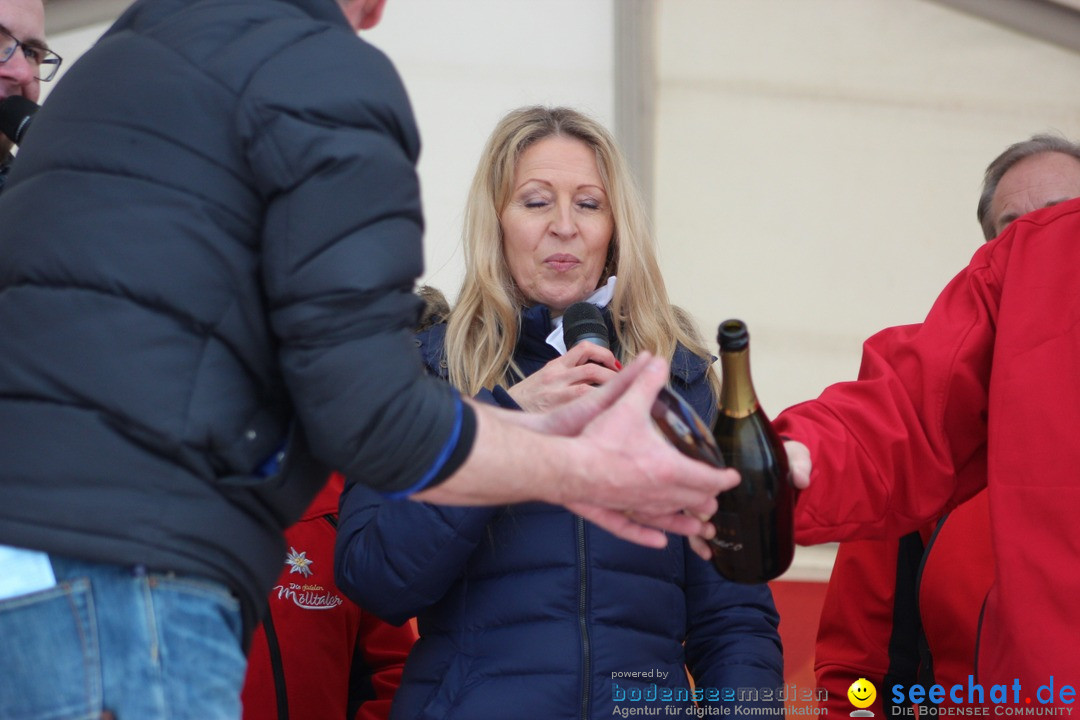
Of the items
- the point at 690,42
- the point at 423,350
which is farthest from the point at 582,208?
the point at 690,42

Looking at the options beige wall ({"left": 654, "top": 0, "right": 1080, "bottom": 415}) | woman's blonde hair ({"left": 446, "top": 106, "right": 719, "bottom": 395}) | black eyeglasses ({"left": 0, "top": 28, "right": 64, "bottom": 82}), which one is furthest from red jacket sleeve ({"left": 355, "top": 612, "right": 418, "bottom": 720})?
beige wall ({"left": 654, "top": 0, "right": 1080, "bottom": 415})

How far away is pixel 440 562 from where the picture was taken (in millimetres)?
1772

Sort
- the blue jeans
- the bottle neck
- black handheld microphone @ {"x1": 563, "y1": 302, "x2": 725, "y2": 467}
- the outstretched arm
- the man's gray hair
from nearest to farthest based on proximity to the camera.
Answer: the blue jeans < the outstretched arm < black handheld microphone @ {"x1": 563, "y1": 302, "x2": 725, "y2": 467} < the bottle neck < the man's gray hair

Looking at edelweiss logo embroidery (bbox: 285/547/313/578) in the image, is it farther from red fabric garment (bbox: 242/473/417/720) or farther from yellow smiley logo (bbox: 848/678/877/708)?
yellow smiley logo (bbox: 848/678/877/708)

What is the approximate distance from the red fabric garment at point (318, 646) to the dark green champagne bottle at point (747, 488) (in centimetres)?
87

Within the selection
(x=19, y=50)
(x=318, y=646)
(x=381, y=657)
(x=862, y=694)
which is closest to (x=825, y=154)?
(x=862, y=694)

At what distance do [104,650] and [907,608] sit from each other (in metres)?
1.64

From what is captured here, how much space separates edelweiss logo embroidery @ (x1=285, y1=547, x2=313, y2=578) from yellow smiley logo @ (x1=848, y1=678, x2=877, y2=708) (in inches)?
41.8

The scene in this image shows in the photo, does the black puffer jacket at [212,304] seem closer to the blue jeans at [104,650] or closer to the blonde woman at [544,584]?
the blue jeans at [104,650]

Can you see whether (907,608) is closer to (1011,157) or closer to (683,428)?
(683,428)

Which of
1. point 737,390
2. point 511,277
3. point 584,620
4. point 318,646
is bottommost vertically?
point 318,646

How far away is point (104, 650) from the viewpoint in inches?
42.8

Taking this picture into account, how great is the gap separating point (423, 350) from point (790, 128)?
189 centimetres

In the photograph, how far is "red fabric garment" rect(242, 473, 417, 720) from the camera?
218 cm
